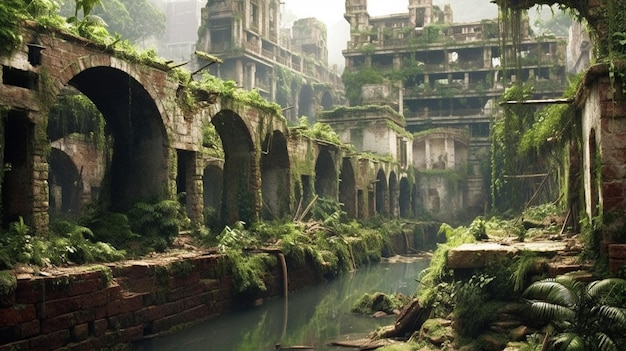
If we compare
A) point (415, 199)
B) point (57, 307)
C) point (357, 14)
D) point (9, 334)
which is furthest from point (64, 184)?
point (357, 14)

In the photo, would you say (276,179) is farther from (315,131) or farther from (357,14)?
(357,14)

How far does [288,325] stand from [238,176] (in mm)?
7653

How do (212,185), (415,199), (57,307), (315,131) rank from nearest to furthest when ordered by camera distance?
(57,307) → (315,131) → (212,185) → (415,199)

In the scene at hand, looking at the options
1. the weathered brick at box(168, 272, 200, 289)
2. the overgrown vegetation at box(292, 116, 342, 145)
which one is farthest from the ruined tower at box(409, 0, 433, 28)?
the weathered brick at box(168, 272, 200, 289)

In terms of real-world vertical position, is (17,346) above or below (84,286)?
below

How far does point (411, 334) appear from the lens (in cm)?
A: 1157

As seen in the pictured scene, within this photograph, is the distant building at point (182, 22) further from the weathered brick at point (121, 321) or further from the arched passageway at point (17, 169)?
the weathered brick at point (121, 321)

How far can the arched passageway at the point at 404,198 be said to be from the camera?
42.8 meters

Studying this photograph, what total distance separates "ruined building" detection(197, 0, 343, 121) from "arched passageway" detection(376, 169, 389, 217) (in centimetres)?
833

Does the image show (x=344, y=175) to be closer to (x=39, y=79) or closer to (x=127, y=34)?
(x=39, y=79)

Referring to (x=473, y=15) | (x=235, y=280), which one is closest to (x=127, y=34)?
(x=235, y=280)

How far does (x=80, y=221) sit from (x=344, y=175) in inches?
714

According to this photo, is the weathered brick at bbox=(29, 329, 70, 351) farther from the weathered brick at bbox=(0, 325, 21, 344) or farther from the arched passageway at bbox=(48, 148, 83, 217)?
the arched passageway at bbox=(48, 148, 83, 217)

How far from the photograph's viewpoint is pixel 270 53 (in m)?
53.9
